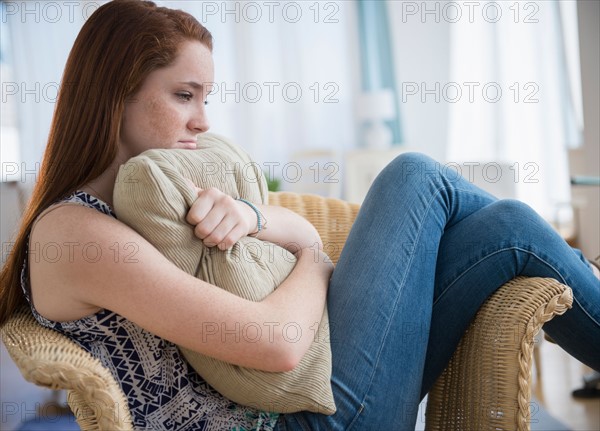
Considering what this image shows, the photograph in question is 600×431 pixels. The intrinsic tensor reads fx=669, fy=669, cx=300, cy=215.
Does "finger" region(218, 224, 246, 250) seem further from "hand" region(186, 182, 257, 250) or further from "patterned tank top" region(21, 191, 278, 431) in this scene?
"patterned tank top" region(21, 191, 278, 431)

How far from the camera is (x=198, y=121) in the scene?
1.26m

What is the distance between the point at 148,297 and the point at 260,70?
4.75 metres

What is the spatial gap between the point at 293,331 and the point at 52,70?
4977 mm

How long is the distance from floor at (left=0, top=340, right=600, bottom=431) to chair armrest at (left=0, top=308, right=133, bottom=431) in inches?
56.5

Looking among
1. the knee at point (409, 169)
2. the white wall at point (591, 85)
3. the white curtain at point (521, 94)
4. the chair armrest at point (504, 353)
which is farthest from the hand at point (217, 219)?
the white curtain at point (521, 94)

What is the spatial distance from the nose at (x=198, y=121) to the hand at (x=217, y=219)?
0.19 metres

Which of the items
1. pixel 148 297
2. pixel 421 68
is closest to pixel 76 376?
pixel 148 297

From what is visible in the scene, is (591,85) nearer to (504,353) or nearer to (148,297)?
(504,353)

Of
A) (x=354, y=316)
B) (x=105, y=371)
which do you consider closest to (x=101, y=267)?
(x=105, y=371)

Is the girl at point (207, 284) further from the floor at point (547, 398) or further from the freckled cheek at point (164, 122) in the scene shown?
the floor at point (547, 398)

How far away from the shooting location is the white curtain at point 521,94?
456 centimetres

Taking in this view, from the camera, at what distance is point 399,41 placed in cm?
562

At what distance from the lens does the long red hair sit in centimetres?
118

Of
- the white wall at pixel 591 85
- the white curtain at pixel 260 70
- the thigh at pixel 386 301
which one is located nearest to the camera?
the thigh at pixel 386 301
